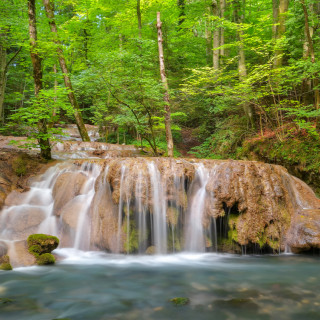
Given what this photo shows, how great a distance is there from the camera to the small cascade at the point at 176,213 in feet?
19.7

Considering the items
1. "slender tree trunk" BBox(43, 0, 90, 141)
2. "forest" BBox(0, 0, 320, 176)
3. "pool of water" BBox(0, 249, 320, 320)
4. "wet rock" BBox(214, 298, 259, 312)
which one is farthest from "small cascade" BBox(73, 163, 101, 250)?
"wet rock" BBox(214, 298, 259, 312)

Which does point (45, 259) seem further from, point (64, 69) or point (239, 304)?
point (64, 69)

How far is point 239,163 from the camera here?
256 inches

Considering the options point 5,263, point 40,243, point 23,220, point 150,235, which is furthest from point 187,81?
point 5,263

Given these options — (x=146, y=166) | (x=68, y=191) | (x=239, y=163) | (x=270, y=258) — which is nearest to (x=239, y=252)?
(x=270, y=258)

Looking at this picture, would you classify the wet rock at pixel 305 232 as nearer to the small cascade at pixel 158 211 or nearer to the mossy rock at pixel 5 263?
the small cascade at pixel 158 211

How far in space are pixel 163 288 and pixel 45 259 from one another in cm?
256

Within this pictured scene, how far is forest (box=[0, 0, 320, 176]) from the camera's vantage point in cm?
767

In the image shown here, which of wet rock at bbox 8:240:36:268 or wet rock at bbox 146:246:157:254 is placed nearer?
wet rock at bbox 8:240:36:268

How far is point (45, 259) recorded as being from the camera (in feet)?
16.3

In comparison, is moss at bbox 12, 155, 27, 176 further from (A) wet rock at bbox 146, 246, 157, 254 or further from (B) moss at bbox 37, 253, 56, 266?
(A) wet rock at bbox 146, 246, 157, 254

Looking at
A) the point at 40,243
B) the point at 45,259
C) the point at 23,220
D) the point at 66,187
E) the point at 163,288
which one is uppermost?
the point at 66,187

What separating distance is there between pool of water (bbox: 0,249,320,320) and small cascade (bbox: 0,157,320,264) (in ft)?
1.49

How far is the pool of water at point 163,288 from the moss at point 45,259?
0.15 meters
